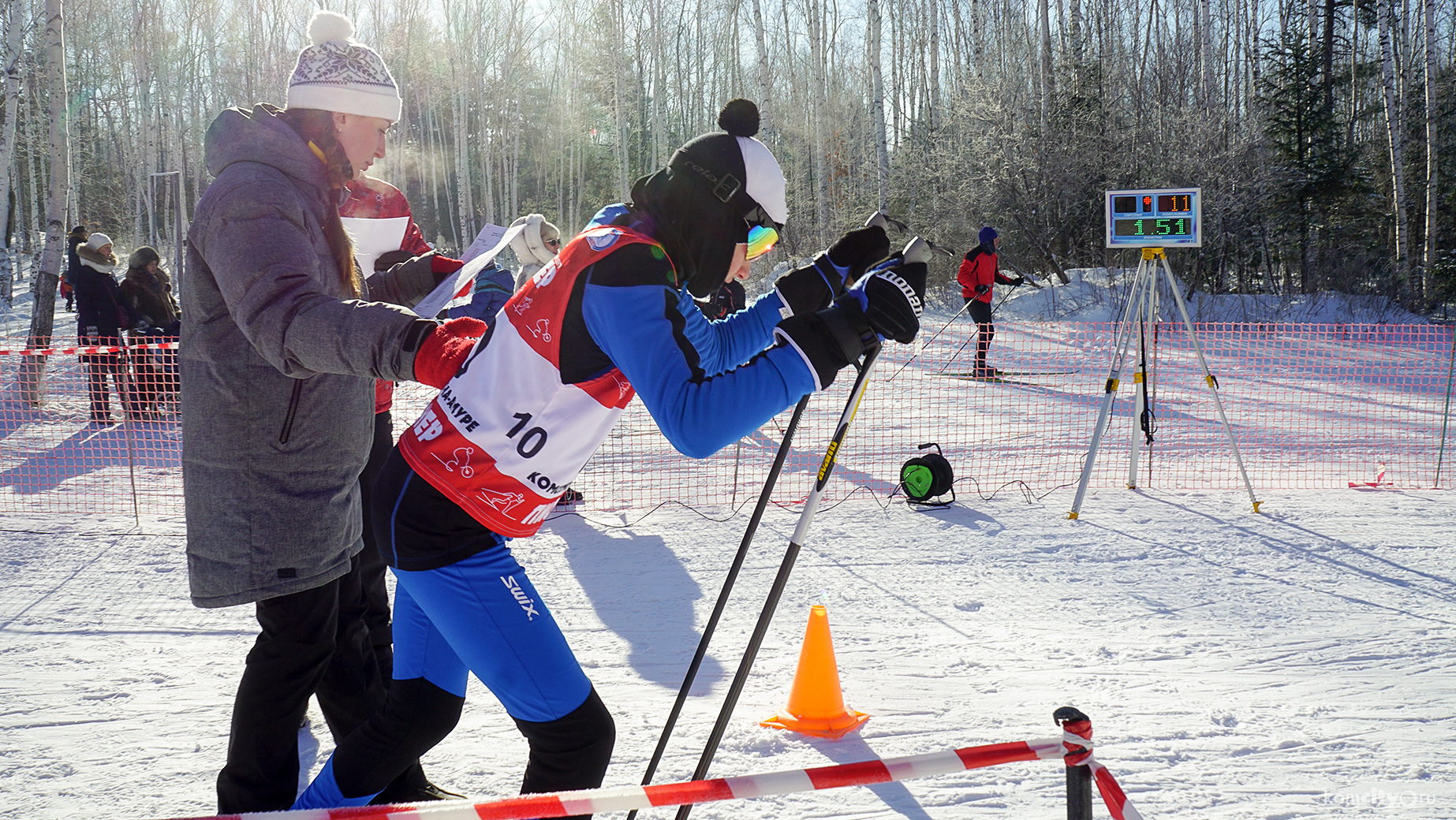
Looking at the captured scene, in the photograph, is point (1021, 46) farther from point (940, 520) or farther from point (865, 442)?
point (940, 520)

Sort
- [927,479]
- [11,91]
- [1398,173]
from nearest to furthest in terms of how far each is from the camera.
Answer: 1. [927,479]
2. [11,91]
3. [1398,173]

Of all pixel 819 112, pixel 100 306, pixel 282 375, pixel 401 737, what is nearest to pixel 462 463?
pixel 282 375

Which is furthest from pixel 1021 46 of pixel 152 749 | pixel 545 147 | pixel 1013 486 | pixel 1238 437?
pixel 152 749

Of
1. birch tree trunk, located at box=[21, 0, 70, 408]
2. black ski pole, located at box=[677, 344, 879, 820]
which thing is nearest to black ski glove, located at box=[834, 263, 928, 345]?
black ski pole, located at box=[677, 344, 879, 820]

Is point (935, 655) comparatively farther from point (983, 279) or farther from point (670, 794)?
point (983, 279)

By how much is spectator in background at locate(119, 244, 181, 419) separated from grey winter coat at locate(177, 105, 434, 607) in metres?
8.40

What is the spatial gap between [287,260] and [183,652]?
2.59 meters

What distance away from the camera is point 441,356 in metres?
1.69

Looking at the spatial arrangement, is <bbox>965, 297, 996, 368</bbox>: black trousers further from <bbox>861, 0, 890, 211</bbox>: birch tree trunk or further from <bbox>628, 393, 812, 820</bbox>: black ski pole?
<bbox>628, 393, 812, 820</bbox>: black ski pole

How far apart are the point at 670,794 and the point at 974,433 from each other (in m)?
7.83

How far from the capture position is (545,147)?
3678cm

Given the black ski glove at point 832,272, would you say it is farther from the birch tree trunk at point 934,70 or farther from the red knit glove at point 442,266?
the birch tree trunk at point 934,70

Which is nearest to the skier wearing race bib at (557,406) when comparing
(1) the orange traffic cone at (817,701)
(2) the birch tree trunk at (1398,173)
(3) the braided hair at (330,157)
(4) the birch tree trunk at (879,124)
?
(3) the braided hair at (330,157)

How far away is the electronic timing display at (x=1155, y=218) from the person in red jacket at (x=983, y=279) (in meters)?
5.07
